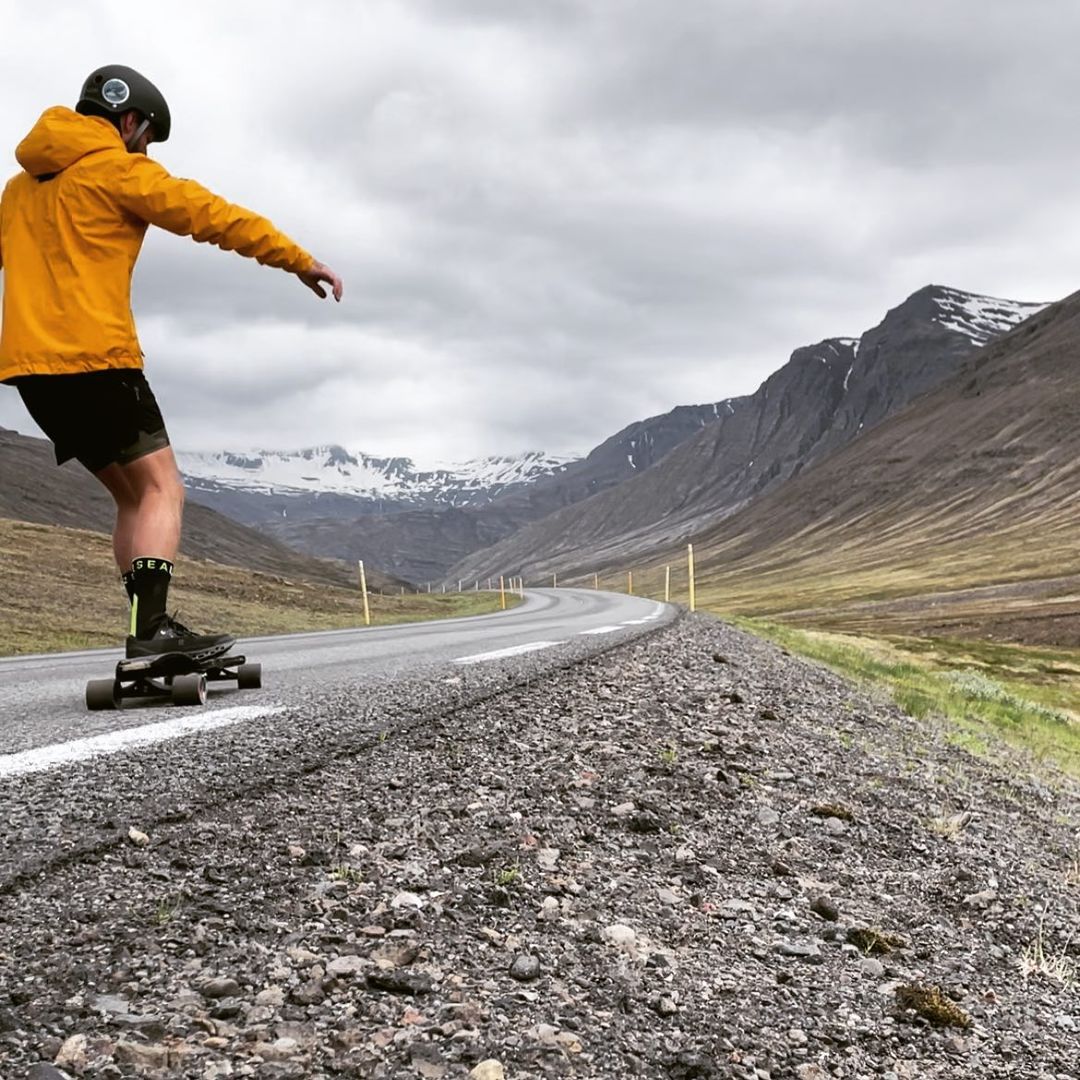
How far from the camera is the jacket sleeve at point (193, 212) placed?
4629 mm

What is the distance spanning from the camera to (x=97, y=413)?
15.7 ft

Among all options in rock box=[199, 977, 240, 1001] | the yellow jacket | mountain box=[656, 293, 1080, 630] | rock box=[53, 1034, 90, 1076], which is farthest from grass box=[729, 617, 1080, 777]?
mountain box=[656, 293, 1080, 630]

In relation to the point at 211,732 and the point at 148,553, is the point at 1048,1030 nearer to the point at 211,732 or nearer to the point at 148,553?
the point at 211,732

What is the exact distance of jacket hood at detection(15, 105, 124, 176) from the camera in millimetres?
4621

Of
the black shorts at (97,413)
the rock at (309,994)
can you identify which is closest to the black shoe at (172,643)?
the black shorts at (97,413)

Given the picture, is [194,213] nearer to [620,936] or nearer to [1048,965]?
[620,936]

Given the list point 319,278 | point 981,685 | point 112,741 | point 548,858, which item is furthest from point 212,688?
point 981,685

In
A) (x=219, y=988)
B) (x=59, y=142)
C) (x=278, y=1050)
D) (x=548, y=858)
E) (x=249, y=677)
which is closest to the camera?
(x=278, y=1050)

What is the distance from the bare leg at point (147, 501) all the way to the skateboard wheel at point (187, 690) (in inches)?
29.6

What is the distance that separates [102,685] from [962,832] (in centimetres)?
508

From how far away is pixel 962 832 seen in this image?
16.2 feet

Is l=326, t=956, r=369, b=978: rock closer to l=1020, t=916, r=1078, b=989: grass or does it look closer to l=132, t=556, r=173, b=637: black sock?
l=1020, t=916, r=1078, b=989: grass

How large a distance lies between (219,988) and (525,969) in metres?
0.78

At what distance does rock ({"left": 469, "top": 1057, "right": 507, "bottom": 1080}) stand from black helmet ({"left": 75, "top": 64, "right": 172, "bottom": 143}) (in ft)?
16.4
